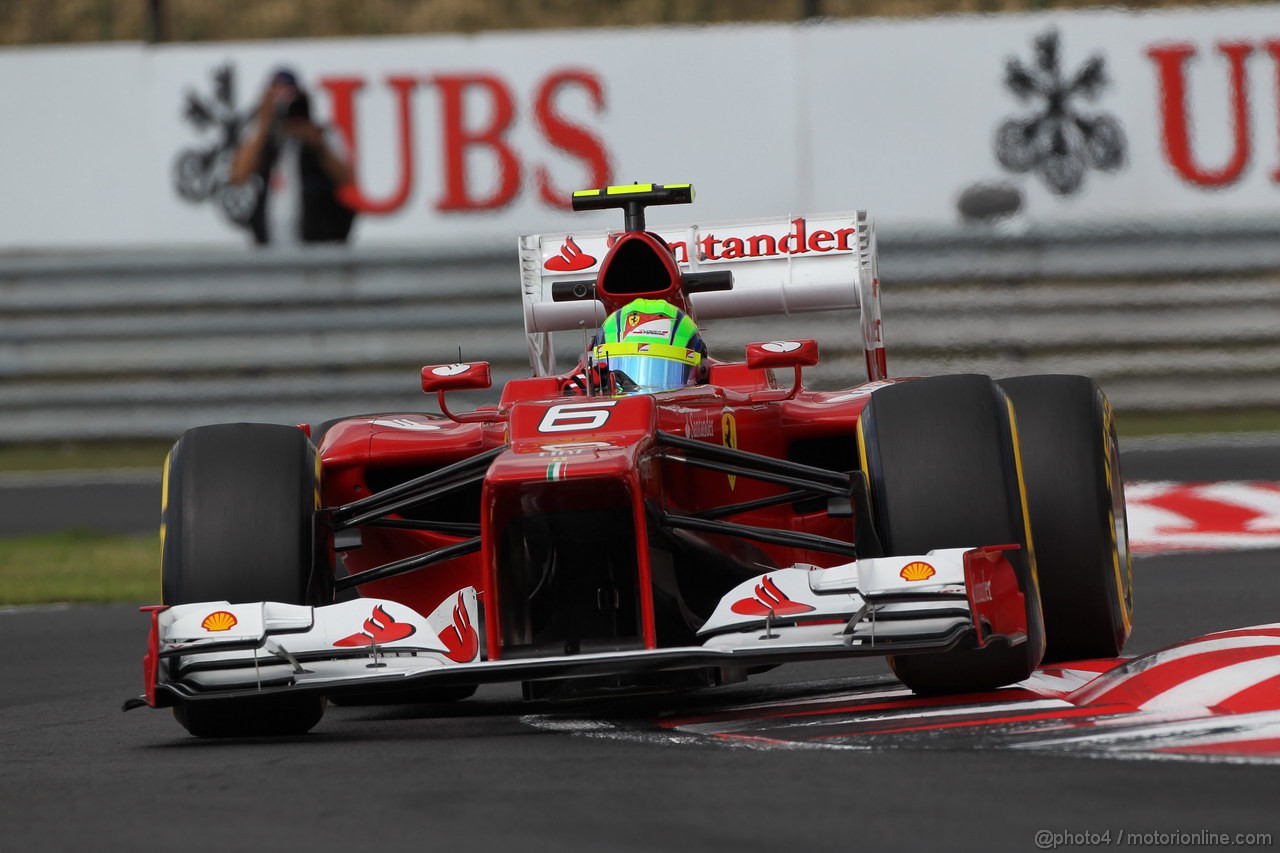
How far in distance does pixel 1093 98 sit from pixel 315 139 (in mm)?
5789

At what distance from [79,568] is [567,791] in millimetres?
7709

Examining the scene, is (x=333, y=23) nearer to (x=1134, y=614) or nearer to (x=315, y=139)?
(x=315, y=139)

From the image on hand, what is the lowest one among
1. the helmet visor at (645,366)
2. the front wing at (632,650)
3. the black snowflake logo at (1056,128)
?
the front wing at (632,650)

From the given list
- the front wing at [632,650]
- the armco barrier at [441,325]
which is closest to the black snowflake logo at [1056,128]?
the armco barrier at [441,325]

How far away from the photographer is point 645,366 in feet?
23.8

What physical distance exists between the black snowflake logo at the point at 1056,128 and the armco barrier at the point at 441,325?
1.91 ft

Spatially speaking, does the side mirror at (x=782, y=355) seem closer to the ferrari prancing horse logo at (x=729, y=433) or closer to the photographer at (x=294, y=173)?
the ferrari prancing horse logo at (x=729, y=433)

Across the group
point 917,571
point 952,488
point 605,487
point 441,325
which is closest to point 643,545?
point 605,487

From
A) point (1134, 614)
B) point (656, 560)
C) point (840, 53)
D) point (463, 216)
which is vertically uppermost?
point (840, 53)

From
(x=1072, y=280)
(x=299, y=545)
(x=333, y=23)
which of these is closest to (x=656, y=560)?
(x=299, y=545)

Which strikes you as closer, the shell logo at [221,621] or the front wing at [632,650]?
the front wing at [632,650]

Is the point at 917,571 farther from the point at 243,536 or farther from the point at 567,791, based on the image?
the point at 243,536

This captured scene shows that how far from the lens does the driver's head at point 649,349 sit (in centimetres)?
Answer: 723

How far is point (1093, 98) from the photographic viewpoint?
15.4 meters
